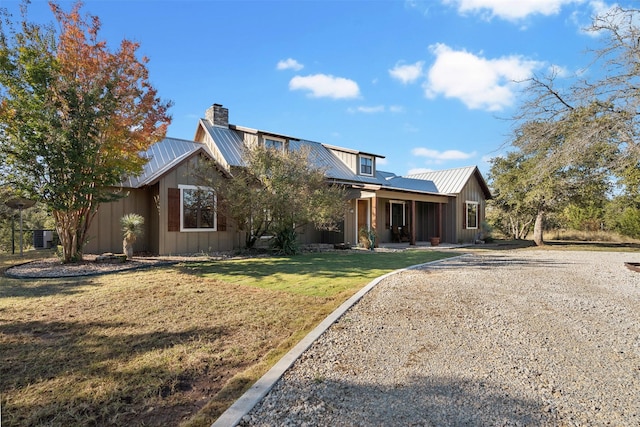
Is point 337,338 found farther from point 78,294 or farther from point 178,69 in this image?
point 178,69

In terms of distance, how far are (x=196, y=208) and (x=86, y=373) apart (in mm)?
9890

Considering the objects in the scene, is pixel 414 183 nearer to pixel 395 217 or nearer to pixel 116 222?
pixel 395 217

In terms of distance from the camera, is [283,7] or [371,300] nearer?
[371,300]

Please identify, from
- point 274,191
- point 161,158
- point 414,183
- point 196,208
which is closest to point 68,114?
point 196,208

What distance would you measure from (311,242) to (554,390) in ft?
46.6

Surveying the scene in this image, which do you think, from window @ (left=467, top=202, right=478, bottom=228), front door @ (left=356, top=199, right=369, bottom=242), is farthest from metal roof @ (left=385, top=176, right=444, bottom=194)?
front door @ (left=356, top=199, right=369, bottom=242)

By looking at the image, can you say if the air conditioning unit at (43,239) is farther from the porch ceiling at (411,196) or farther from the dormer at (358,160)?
the dormer at (358,160)

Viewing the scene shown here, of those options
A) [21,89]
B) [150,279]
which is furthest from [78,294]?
[21,89]

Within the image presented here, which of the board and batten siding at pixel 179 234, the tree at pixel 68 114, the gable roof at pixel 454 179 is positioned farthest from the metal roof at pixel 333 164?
the tree at pixel 68 114

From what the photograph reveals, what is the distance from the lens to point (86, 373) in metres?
3.18

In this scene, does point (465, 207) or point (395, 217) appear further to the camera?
point (465, 207)

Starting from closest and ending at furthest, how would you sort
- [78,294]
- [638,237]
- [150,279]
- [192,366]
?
[192,366]
[78,294]
[150,279]
[638,237]

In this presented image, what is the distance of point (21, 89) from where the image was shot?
8.88 m

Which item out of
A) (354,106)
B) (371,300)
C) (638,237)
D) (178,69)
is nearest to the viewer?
(371,300)
